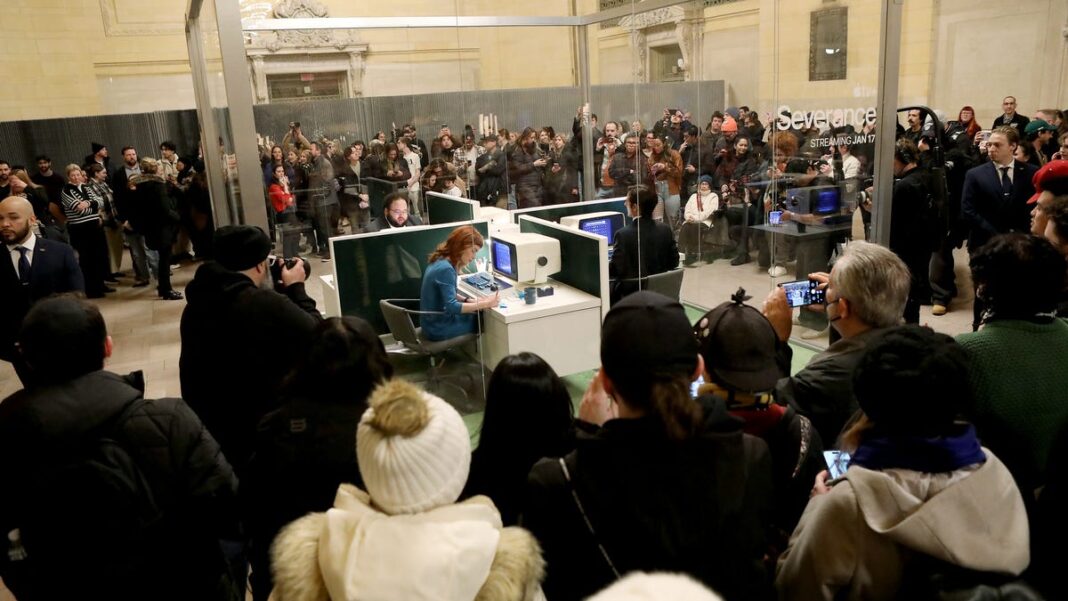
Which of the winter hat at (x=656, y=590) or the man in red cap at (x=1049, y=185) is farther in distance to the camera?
the man in red cap at (x=1049, y=185)

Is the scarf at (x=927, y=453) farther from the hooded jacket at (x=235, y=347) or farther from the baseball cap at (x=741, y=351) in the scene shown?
the hooded jacket at (x=235, y=347)

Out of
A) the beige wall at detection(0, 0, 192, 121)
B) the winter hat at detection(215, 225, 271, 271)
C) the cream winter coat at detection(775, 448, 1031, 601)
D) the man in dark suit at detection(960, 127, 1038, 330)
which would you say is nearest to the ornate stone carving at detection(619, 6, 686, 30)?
the man in dark suit at detection(960, 127, 1038, 330)

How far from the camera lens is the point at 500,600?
1328 millimetres

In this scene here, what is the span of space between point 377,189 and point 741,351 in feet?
21.9

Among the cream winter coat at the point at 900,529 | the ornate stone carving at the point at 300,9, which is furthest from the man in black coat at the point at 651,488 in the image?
the ornate stone carving at the point at 300,9

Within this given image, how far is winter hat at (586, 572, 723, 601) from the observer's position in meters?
0.74

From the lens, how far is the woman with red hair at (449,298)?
15.0ft

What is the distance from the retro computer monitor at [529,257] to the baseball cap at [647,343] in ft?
11.1

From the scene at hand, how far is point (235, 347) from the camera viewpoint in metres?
2.60

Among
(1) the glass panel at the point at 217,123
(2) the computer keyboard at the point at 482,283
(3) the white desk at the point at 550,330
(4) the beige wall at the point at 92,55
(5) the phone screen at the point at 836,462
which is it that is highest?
(4) the beige wall at the point at 92,55

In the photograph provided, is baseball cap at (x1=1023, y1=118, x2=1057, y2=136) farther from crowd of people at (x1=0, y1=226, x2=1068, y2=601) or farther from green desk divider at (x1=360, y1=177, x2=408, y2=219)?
crowd of people at (x1=0, y1=226, x2=1068, y2=601)

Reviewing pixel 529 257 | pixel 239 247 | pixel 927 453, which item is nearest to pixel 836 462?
pixel 927 453

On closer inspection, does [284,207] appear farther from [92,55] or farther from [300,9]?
[92,55]

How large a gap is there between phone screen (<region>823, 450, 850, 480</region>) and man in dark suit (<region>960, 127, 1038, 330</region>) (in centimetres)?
445
